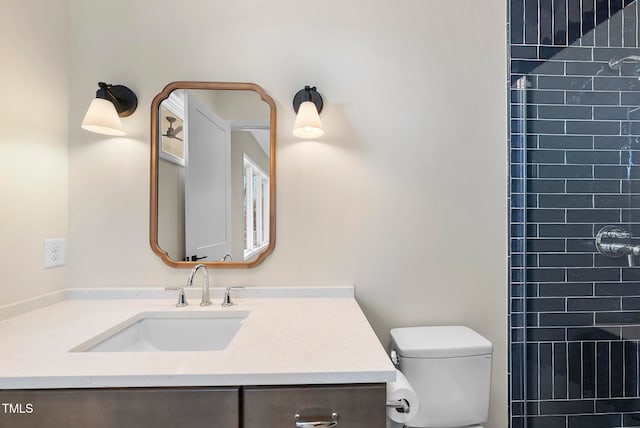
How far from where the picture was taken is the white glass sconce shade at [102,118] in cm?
132

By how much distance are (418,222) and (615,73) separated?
39.9 inches

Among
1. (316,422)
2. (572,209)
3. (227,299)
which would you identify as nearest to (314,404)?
(316,422)

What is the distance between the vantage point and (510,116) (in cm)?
156

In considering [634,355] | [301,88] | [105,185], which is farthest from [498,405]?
[105,185]

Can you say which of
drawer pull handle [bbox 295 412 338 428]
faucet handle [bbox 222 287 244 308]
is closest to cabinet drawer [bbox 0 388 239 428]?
drawer pull handle [bbox 295 412 338 428]

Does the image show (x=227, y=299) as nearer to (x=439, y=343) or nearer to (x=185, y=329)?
(x=185, y=329)

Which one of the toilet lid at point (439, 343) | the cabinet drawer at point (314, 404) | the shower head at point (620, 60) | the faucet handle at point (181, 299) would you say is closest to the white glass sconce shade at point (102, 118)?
the faucet handle at point (181, 299)

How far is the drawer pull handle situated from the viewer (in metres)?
0.80

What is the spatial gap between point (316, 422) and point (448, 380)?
727 millimetres

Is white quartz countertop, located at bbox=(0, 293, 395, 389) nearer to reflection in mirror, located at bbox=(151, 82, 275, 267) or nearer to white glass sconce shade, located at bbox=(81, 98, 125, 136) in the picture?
reflection in mirror, located at bbox=(151, 82, 275, 267)

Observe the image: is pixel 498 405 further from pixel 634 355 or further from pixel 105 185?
pixel 105 185

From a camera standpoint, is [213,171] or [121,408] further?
[213,171]

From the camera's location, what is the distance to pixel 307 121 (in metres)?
1.37

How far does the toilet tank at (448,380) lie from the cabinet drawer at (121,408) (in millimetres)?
782
